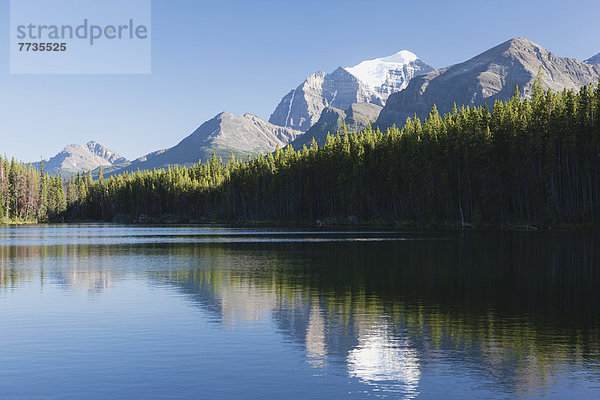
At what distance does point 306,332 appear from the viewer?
21391 mm

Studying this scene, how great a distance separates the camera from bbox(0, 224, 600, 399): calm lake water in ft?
48.9

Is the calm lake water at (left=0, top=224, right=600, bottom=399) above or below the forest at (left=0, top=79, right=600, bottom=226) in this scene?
below

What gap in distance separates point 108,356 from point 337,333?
8455 mm

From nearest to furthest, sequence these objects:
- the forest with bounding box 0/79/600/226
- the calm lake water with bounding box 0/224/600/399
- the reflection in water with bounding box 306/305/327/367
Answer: the calm lake water with bounding box 0/224/600/399, the reflection in water with bounding box 306/305/327/367, the forest with bounding box 0/79/600/226

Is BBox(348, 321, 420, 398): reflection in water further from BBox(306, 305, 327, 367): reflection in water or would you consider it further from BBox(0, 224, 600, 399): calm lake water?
BBox(306, 305, 327, 367): reflection in water

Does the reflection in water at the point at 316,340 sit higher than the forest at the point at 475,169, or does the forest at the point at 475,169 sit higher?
the forest at the point at 475,169

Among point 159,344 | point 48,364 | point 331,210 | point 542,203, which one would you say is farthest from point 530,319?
point 331,210

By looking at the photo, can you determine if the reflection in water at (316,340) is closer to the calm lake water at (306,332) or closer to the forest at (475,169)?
the calm lake water at (306,332)

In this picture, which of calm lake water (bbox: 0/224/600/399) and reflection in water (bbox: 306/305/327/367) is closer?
calm lake water (bbox: 0/224/600/399)

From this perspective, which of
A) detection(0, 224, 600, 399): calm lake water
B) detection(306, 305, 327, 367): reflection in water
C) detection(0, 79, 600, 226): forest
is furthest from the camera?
detection(0, 79, 600, 226): forest

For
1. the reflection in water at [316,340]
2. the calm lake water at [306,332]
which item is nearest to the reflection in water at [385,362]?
the calm lake water at [306,332]

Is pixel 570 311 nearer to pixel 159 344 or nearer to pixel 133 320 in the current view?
pixel 159 344

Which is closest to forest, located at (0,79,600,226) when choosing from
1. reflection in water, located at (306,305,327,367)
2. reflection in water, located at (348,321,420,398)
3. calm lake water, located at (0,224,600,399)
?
calm lake water, located at (0,224,600,399)

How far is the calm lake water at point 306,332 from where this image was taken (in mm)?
14914
